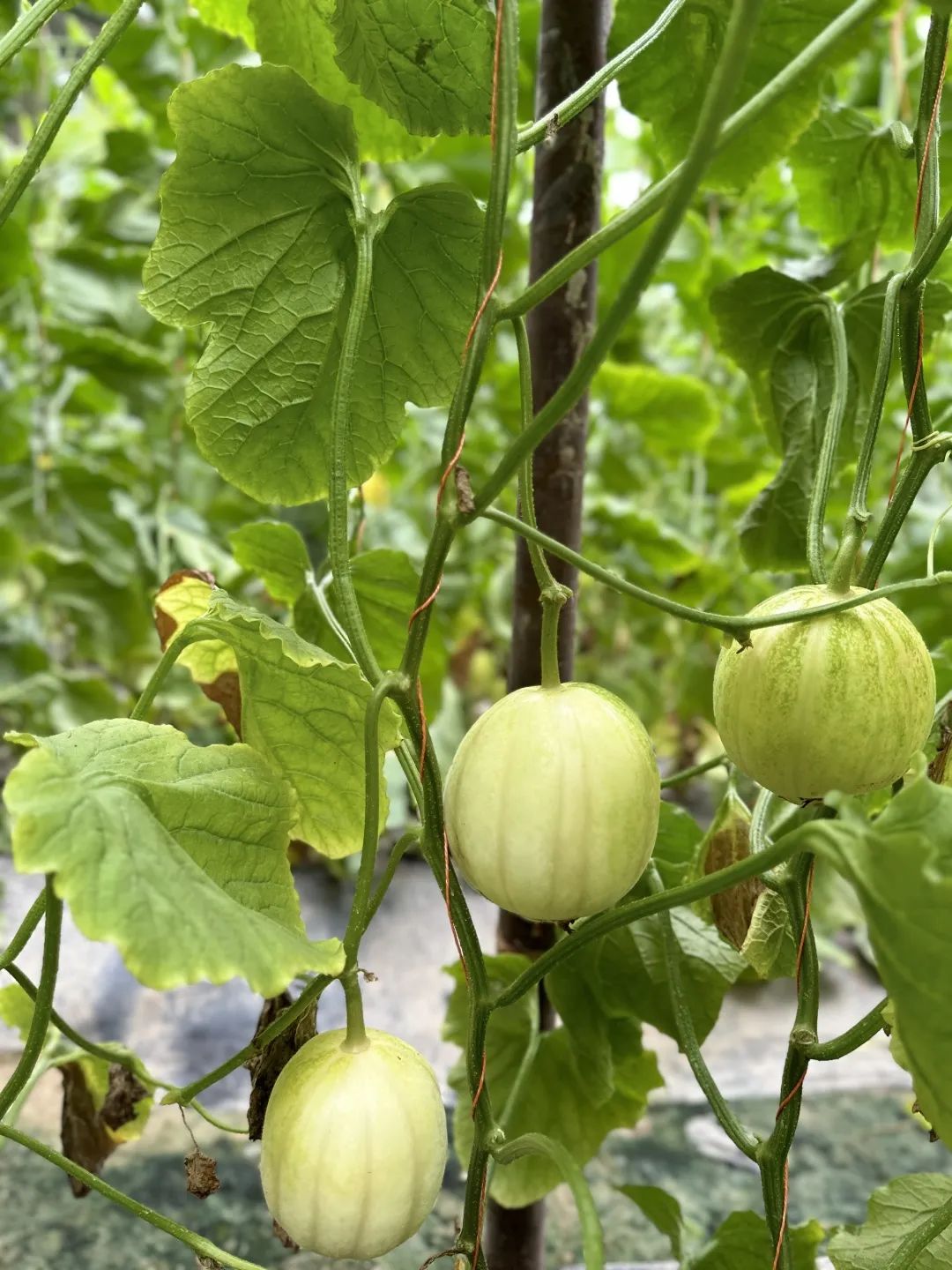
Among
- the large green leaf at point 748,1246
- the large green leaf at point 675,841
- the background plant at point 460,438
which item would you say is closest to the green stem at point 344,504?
the background plant at point 460,438

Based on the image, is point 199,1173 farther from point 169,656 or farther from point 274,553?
point 274,553

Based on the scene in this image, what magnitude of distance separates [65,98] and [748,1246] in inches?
27.4

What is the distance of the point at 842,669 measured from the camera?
0.45 m

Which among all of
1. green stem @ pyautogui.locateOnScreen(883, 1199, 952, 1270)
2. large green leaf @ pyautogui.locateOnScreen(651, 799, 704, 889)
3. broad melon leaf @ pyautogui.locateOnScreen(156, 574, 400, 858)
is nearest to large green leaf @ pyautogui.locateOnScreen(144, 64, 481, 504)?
broad melon leaf @ pyautogui.locateOnScreen(156, 574, 400, 858)

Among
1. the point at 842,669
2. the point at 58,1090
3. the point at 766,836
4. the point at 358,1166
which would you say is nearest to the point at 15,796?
the point at 358,1166

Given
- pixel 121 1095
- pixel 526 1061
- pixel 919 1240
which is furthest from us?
pixel 526 1061

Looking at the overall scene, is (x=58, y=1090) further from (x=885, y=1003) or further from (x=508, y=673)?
(x=885, y=1003)

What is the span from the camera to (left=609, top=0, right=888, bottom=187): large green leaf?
2.14 ft

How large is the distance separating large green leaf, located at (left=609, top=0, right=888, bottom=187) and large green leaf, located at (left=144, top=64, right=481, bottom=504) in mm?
210

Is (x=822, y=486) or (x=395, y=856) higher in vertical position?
(x=822, y=486)

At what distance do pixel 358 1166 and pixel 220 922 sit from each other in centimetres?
13

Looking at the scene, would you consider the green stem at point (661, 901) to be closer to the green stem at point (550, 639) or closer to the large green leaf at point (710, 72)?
the green stem at point (550, 639)

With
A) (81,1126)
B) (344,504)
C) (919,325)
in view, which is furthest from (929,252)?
(81,1126)

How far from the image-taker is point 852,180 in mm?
795
